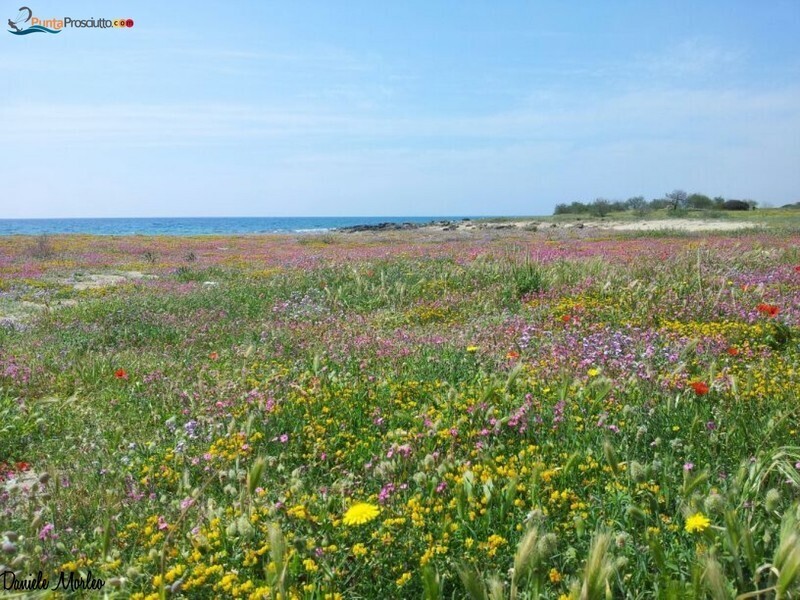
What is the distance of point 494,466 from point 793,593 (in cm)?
163

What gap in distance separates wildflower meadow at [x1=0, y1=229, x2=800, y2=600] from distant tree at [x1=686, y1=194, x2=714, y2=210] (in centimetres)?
6226

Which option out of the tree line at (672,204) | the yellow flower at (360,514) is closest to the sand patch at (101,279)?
the yellow flower at (360,514)

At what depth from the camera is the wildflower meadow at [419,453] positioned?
104 inches

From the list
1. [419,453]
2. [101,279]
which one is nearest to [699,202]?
[101,279]

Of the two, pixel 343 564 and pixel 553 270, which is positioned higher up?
pixel 553 270

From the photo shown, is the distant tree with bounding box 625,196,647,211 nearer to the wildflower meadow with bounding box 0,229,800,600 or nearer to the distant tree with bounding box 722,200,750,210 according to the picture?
the distant tree with bounding box 722,200,750,210

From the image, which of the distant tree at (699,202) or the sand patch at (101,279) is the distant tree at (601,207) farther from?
the sand patch at (101,279)

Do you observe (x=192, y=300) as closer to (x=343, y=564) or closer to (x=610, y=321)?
A: (x=610, y=321)

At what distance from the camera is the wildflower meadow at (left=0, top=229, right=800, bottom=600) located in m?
2.64

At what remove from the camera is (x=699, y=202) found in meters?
65.5

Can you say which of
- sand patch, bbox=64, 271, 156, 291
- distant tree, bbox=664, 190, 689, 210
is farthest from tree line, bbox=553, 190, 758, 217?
sand patch, bbox=64, 271, 156, 291

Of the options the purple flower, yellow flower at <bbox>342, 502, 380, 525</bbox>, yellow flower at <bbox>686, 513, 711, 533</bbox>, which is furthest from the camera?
the purple flower

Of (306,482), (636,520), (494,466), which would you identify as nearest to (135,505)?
(306,482)

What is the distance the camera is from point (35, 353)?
7.80 meters
